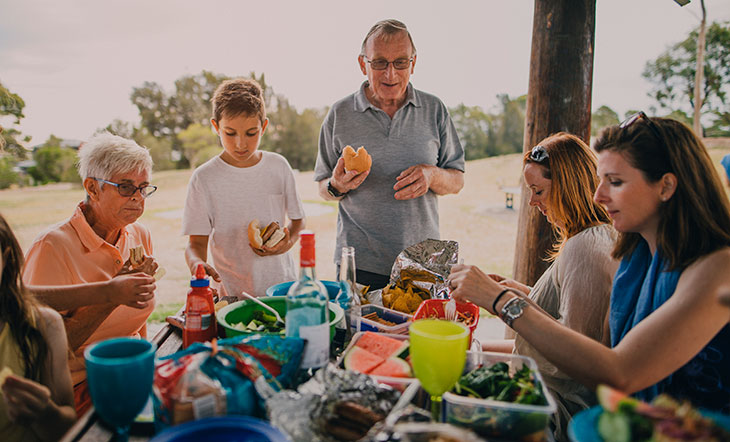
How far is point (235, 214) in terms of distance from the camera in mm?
2621

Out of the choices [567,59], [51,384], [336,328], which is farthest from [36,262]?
[567,59]

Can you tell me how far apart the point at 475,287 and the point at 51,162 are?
17197mm

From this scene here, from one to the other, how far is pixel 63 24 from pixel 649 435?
596 inches

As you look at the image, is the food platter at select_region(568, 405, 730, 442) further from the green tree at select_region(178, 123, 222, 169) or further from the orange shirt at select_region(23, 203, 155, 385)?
the green tree at select_region(178, 123, 222, 169)

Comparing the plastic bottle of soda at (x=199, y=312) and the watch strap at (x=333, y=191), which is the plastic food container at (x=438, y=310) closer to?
the plastic bottle of soda at (x=199, y=312)

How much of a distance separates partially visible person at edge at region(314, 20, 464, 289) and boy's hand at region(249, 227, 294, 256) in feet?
1.33

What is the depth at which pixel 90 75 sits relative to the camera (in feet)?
39.7

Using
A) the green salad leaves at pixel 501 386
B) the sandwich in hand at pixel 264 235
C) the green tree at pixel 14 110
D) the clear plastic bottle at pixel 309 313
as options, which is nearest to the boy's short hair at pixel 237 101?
the sandwich in hand at pixel 264 235

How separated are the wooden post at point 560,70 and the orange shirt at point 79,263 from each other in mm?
2907

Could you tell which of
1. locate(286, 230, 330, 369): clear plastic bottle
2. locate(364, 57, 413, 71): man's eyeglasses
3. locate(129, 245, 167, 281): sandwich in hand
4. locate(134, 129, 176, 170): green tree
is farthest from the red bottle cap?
locate(134, 129, 176, 170): green tree

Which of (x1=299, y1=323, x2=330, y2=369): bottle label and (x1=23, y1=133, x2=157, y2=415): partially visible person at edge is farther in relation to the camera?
(x1=23, y1=133, x2=157, y2=415): partially visible person at edge

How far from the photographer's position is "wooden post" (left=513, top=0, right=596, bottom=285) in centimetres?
312

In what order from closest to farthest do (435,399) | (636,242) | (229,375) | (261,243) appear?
1. (229,375)
2. (435,399)
3. (636,242)
4. (261,243)

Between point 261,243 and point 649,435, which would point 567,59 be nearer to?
point 261,243
